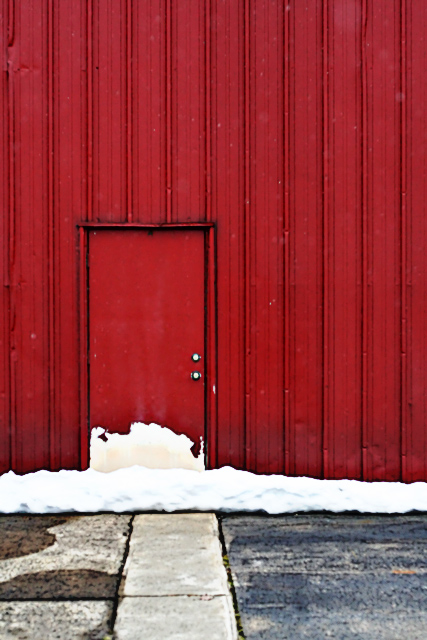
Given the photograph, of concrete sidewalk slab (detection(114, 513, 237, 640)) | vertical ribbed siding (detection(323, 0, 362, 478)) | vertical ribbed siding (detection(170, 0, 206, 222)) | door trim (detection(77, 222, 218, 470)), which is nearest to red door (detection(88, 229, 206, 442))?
door trim (detection(77, 222, 218, 470))

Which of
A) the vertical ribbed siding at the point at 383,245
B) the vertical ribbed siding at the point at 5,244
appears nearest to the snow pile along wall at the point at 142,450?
the vertical ribbed siding at the point at 5,244

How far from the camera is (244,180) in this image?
4.90 m

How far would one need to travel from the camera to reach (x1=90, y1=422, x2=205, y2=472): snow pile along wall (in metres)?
4.84

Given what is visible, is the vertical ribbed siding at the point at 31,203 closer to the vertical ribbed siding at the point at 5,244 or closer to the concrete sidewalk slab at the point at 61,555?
the vertical ribbed siding at the point at 5,244

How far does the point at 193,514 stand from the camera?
14.6 ft

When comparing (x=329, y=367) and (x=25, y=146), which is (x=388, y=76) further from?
(x=25, y=146)

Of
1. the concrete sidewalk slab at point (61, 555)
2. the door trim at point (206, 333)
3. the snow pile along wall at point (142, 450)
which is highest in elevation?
the door trim at point (206, 333)

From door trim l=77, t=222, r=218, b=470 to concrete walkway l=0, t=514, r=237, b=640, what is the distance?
25.4 inches

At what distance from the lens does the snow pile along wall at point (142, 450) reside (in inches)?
191

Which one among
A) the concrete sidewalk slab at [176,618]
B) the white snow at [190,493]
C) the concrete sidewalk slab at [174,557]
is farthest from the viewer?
the white snow at [190,493]

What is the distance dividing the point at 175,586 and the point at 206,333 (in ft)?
7.19

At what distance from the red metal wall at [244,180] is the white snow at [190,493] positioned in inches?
12.2

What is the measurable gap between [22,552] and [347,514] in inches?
95.5

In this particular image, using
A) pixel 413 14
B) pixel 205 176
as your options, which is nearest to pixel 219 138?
pixel 205 176
